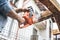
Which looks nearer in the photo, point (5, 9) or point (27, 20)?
point (5, 9)

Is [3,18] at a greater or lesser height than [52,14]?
lesser

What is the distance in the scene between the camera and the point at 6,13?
111 cm

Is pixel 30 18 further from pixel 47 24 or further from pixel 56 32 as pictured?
pixel 47 24

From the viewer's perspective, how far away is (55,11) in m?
1.85

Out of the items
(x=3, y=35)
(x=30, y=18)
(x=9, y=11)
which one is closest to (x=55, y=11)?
(x=30, y=18)

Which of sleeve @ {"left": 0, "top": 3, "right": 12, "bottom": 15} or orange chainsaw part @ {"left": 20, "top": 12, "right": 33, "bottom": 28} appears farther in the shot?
orange chainsaw part @ {"left": 20, "top": 12, "right": 33, "bottom": 28}

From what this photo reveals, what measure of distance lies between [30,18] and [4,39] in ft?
4.84

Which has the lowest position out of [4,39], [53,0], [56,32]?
[4,39]

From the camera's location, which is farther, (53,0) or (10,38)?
(10,38)

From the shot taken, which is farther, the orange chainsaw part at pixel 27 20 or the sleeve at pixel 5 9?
the orange chainsaw part at pixel 27 20

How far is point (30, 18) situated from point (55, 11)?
448 mm

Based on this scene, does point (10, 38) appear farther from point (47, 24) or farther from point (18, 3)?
point (47, 24)

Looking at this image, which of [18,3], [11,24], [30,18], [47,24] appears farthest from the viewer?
[47,24]

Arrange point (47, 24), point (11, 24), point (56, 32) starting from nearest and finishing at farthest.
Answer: point (56, 32) < point (11, 24) < point (47, 24)
